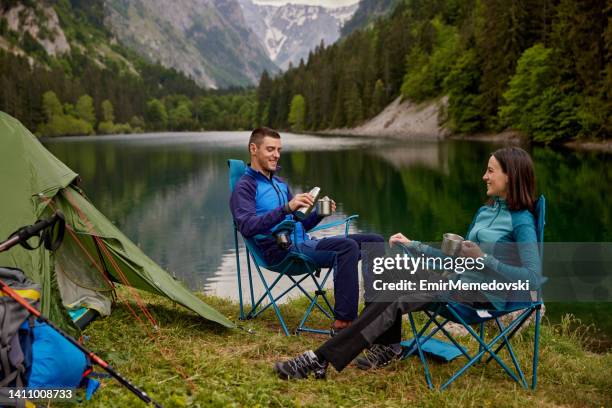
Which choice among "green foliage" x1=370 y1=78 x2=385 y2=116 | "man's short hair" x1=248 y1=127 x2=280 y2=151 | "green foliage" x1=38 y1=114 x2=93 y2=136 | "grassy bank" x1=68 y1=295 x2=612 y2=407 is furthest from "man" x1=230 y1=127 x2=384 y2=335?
"green foliage" x1=38 y1=114 x2=93 y2=136

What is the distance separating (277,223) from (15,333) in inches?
100

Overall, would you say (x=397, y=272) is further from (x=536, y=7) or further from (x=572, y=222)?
(x=536, y=7)

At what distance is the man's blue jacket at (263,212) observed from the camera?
5.52 m

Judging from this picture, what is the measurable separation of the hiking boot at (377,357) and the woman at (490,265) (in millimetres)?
412

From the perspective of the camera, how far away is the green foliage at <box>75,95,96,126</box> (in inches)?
5231

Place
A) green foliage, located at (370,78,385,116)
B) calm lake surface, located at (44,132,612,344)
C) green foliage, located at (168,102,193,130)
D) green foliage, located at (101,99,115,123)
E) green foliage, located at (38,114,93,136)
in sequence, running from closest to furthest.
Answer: calm lake surface, located at (44,132,612,344) < green foliage, located at (370,78,385,116) < green foliage, located at (38,114,93,136) < green foliage, located at (101,99,115,123) < green foliage, located at (168,102,193,130)

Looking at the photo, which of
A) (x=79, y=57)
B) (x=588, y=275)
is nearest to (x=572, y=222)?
(x=588, y=275)

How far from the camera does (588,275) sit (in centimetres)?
1262

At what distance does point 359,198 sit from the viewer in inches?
1006

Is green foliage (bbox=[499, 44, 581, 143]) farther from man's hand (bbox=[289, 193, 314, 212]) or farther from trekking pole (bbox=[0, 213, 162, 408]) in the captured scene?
trekking pole (bbox=[0, 213, 162, 408])

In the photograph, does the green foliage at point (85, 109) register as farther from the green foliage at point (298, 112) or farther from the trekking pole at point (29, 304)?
the trekking pole at point (29, 304)

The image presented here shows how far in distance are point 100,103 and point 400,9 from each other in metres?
78.5

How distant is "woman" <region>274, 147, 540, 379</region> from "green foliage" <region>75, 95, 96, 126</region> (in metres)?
140

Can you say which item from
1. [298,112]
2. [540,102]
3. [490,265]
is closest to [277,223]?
[490,265]
